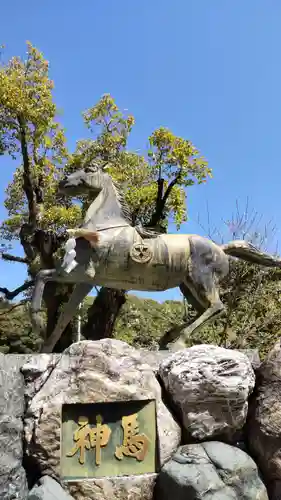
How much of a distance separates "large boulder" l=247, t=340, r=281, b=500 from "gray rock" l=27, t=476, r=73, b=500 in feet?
5.76

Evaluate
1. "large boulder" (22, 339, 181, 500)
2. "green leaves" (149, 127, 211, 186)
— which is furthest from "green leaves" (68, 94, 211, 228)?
"large boulder" (22, 339, 181, 500)

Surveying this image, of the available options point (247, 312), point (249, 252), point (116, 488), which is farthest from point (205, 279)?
point (247, 312)

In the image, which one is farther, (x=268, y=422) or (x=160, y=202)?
(x=160, y=202)

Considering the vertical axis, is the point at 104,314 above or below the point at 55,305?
below

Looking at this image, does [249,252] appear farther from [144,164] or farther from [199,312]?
[144,164]

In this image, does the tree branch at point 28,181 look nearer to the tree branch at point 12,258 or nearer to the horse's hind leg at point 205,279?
the tree branch at point 12,258

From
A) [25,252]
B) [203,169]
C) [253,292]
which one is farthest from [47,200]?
[253,292]

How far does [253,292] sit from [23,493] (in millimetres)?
10219

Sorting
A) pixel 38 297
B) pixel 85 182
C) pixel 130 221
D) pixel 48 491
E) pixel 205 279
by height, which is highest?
pixel 85 182

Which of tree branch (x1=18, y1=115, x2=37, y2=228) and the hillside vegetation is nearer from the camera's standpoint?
tree branch (x1=18, y1=115, x2=37, y2=228)

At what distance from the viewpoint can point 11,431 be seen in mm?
4215

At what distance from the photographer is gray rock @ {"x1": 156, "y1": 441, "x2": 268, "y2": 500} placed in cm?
407

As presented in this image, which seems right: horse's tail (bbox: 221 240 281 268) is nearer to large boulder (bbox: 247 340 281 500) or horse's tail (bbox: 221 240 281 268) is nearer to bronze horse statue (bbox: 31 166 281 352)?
bronze horse statue (bbox: 31 166 281 352)

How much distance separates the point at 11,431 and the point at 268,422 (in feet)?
7.46
